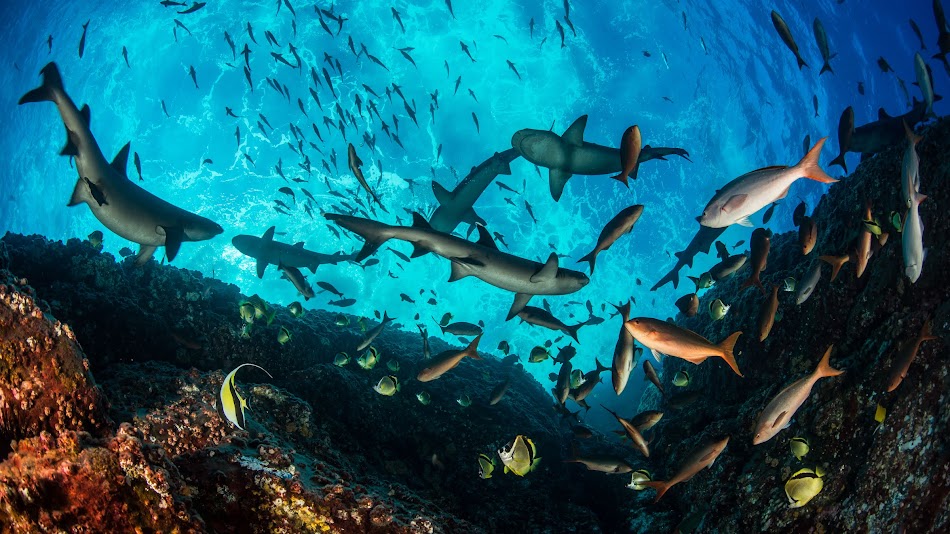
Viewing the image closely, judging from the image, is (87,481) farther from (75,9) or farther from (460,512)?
(75,9)

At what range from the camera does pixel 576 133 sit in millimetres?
5699

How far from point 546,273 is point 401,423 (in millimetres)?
4948

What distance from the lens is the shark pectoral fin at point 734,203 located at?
4.10 metres

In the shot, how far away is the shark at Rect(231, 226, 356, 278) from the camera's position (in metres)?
11.1

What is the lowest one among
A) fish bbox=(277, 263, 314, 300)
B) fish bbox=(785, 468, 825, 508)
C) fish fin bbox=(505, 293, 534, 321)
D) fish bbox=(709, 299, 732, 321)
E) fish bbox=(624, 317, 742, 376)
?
fish bbox=(785, 468, 825, 508)

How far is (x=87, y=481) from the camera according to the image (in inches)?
85.8

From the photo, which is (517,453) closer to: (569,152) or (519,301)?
(519,301)

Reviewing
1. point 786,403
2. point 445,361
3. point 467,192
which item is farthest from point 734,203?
point 467,192

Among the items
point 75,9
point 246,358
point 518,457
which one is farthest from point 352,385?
point 75,9

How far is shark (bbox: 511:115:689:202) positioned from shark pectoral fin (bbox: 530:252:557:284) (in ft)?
5.60

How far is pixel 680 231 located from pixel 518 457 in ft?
151

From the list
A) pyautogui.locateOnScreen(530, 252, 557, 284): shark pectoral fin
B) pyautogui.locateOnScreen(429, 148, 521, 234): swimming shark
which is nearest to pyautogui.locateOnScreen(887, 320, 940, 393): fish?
pyautogui.locateOnScreen(530, 252, 557, 284): shark pectoral fin

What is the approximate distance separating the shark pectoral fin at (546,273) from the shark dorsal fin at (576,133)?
219 cm

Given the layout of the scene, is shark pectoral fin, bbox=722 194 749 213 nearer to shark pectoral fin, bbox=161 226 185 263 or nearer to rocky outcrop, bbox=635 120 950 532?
rocky outcrop, bbox=635 120 950 532
